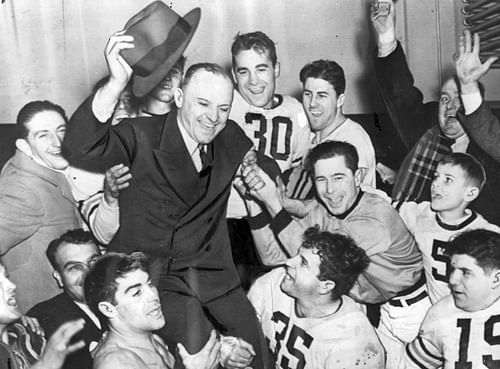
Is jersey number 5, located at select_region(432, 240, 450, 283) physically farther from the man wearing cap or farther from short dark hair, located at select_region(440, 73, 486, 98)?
the man wearing cap

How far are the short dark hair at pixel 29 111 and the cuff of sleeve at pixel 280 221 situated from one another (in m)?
0.57

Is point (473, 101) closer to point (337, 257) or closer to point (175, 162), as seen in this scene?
point (337, 257)

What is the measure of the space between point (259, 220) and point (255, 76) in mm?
346

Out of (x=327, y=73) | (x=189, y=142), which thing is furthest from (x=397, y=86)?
(x=189, y=142)

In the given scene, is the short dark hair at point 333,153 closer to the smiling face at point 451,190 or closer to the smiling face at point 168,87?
the smiling face at point 451,190

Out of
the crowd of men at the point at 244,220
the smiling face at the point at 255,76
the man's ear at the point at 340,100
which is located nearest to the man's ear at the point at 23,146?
the crowd of men at the point at 244,220

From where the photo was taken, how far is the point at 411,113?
1774mm

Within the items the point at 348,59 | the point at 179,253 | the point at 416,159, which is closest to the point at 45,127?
the point at 179,253

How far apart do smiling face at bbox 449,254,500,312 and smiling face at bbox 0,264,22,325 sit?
106cm

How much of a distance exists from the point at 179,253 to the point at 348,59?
627 mm

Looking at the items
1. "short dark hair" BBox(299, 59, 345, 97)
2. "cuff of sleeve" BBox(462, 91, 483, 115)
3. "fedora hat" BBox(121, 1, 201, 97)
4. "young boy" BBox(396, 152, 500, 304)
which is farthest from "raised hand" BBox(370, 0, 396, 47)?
"fedora hat" BBox(121, 1, 201, 97)

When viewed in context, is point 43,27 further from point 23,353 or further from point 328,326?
point 328,326

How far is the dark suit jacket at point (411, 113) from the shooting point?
1.77 metres

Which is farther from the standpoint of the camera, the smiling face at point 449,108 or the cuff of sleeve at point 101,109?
the smiling face at point 449,108
